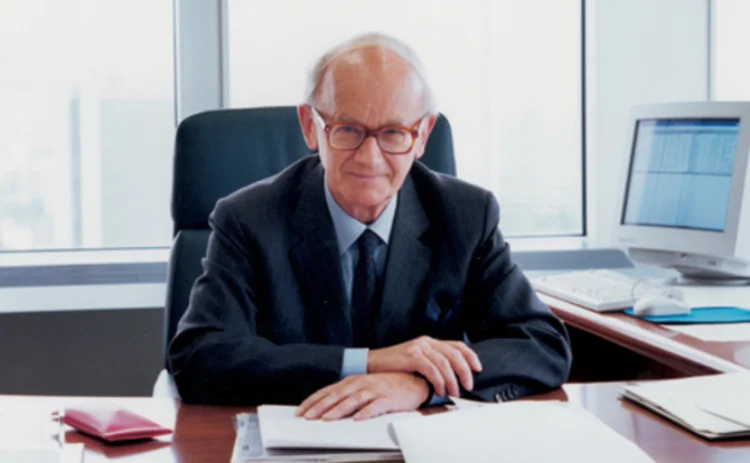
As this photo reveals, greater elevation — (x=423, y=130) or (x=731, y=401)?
(x=423, y=130)

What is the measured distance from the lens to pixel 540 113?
350 centimetres

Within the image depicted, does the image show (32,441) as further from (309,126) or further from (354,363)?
(309,126)

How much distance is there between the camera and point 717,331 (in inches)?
81.9

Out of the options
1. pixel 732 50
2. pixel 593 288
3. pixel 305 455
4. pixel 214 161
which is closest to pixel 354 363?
pixel 305 455

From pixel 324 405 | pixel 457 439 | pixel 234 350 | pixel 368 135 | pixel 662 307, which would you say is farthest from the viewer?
pixel 662 307

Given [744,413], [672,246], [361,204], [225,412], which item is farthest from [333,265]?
[672,246]

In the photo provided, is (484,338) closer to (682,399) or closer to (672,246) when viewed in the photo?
(682,399)

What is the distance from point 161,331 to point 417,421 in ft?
6.90

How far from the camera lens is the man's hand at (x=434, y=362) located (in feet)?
4.96

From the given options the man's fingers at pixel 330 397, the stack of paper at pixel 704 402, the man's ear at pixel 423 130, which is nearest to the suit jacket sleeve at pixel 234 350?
the man's fingers at pixel 330 397

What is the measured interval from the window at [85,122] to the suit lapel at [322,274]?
155cm

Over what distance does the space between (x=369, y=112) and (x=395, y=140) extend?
7 centimetres

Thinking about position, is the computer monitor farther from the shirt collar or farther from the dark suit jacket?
the shirt collar

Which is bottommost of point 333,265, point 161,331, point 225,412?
point 161,331
